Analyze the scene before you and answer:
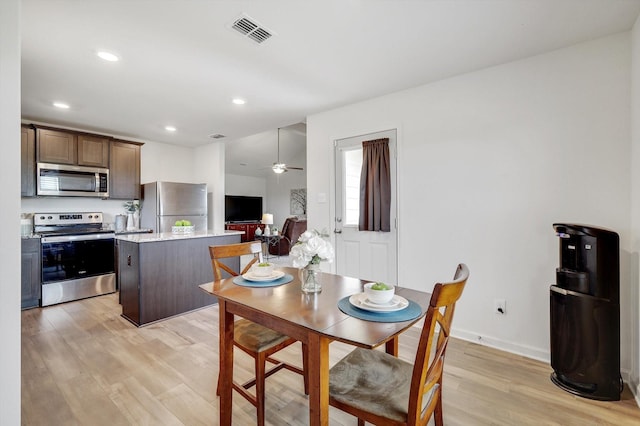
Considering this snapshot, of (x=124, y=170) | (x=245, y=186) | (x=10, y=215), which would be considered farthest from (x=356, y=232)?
(x=245, y=186)

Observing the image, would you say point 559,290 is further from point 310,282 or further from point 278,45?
point 278,45

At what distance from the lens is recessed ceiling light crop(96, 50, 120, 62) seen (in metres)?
2.35

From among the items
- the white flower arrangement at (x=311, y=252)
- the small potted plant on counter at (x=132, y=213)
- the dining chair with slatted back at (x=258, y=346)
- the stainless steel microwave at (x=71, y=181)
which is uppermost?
the stainless steel microwave at (x=71, y=181)

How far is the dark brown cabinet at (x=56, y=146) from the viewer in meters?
3.84

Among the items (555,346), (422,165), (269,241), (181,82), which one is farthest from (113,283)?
(555,346)

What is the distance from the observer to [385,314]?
4.06 ft

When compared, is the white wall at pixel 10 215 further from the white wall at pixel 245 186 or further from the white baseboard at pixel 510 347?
the white wall at pixel 245 186

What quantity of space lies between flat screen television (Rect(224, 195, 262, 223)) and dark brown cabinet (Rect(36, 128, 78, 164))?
5575 mm

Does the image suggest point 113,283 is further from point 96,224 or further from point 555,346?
point 555,346

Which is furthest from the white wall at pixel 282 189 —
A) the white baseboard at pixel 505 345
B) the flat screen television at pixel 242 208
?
the white baseboard at pixel 505 345

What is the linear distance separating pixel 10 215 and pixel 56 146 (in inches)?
144

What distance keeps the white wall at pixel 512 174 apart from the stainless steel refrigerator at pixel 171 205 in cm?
347

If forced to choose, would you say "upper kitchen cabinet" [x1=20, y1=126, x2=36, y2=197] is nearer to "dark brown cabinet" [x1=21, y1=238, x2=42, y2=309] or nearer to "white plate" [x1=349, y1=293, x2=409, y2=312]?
"dark brown cabinet" [x1=21, y1=238, x2=42, y2=309]

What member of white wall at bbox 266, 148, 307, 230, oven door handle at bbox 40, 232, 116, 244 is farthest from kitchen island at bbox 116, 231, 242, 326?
white wall at bbox 266, 148, 307, 230
